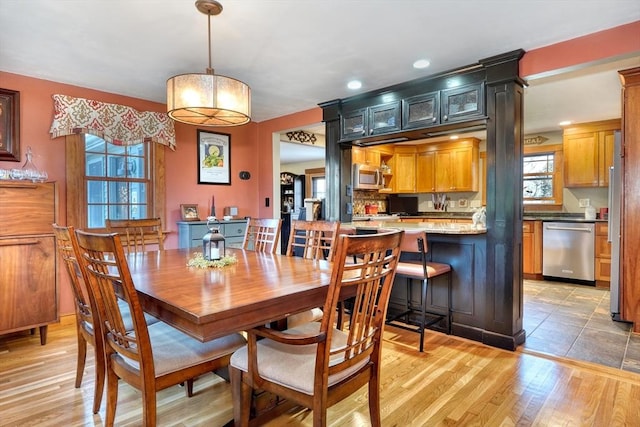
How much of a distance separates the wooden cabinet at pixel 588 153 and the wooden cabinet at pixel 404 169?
7.70ft

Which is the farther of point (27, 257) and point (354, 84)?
point (354, 84)

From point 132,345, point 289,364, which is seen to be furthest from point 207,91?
point 289,364

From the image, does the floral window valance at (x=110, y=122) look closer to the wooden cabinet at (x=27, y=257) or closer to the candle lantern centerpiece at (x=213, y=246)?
the wooden cabinet at (x=27, y=257)

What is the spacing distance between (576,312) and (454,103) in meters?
2.53

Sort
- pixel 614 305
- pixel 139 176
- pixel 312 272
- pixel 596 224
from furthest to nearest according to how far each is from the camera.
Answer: pixel 596 224, pixel 139 176, pixel 614 305, pixel 312 272

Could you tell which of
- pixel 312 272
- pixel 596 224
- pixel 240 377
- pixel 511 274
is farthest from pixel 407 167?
→ pixel 240 377

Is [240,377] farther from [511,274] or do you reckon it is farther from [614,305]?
[614,305]

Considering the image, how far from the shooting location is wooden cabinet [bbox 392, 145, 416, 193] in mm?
6715

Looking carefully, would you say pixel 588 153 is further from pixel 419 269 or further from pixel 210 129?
pixel 210 129

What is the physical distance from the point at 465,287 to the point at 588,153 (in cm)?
363

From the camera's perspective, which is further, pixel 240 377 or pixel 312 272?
pixel 312 272

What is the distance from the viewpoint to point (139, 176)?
164 inches

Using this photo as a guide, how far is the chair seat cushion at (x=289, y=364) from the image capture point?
1.38 meters

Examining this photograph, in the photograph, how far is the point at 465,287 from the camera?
3.11m
